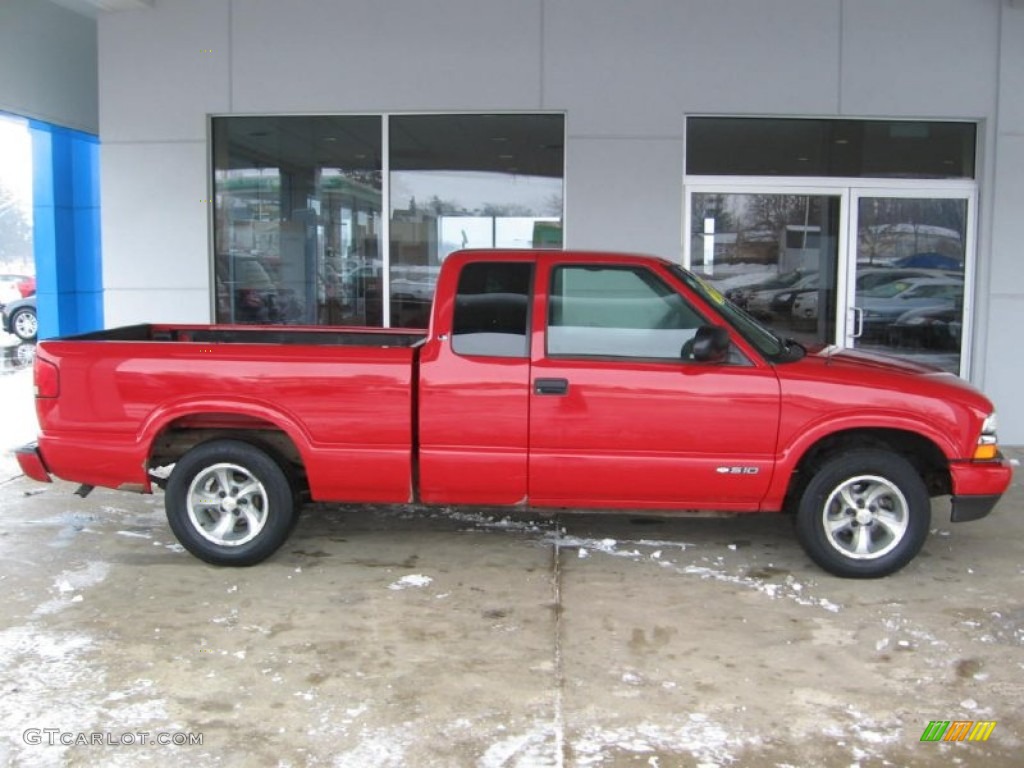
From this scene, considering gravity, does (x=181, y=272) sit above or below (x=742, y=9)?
below

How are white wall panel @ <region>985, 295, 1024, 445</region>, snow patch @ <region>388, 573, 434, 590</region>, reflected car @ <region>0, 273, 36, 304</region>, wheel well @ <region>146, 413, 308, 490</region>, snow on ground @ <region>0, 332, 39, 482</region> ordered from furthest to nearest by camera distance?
reflected car @ <region>0, 273, 36, 304</region> → white wall panel @ <region>985, 295, 1024, 445</region> → snow on ground @ <region>0, 332, 39, 482</region> → wheel well @ <region>146, 413, 308, 490</region> → snow patch @ <region>388, 573, 434, 590</region>

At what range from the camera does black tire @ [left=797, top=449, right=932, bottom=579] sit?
5.44 meters

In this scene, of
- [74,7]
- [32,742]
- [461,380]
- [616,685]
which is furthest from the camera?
[74,7]

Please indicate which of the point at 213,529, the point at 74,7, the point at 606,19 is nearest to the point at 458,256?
the point at 213,529

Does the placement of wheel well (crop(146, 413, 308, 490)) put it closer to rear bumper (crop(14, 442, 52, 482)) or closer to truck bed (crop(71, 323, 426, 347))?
rear bumper (crop(14, 442, 52, 482))

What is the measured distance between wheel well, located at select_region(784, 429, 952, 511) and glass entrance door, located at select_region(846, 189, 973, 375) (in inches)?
158

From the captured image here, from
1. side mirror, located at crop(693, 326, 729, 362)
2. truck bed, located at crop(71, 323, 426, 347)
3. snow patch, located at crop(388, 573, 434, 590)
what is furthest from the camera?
truck bed, located at crop(71, 323, 426, 347)

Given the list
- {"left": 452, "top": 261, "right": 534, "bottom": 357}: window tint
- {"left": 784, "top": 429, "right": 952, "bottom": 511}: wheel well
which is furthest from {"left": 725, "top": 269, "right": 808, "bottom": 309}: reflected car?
{"left": 452, "top": 261, "right": 534, "bottom": 357}: window tint

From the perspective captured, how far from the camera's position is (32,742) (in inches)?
147

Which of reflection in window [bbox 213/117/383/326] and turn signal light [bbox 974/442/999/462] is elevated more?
reflection in window [bbox 213/117/383/326]

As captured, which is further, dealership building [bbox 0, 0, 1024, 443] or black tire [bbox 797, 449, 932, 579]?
dealership building [bbox 0, 0, 1024, 443]

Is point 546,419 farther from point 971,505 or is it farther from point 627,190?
point 627,190

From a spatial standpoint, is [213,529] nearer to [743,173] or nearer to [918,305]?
[743,173]

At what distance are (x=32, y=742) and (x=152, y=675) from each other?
0.65 m
